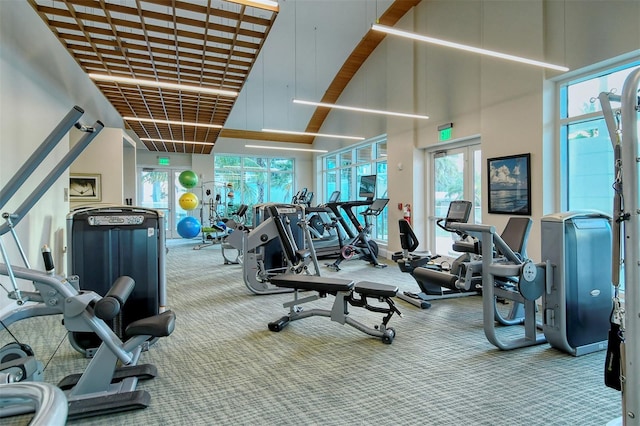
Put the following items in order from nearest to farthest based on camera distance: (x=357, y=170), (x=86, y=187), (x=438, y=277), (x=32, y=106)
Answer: (x=438, y=277) < (x=32, y=106) < (x=86, y=187) < (x=357, y=170)

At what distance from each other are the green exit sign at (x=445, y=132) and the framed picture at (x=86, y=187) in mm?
6560

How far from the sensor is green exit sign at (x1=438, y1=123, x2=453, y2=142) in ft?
21.8

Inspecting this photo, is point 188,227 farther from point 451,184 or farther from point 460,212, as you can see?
point 460,212

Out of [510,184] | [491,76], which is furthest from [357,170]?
[510,184]

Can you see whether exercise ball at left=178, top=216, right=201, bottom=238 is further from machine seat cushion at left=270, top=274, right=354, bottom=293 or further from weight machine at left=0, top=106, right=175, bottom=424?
weight machine at left=0, top=106, right=175, bottom=424

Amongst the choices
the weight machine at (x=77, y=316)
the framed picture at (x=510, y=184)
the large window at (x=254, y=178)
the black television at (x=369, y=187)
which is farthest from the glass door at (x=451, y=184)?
the large window at (x=254, y=178)

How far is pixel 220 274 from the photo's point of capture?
686cm

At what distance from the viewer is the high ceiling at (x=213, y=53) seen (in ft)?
15.1

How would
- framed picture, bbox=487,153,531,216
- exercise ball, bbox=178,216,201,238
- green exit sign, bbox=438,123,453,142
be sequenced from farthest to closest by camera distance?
exercise ball, bbox=178,216,201,238 → green exit sign, bbox=438,123,453,142 → framed picture, bbox=487,153,531,216

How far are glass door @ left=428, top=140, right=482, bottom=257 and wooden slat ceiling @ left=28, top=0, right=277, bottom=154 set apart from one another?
404 centimetres

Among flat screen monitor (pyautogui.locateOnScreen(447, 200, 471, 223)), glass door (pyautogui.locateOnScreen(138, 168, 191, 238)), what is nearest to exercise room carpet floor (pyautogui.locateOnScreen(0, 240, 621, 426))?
flat screen monitor (pyautogui.locateOnScreen(447, 200, 471, 223))

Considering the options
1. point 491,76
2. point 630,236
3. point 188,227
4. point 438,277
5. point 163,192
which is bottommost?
point 438,277

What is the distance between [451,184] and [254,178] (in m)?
8.17

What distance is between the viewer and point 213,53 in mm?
5527
